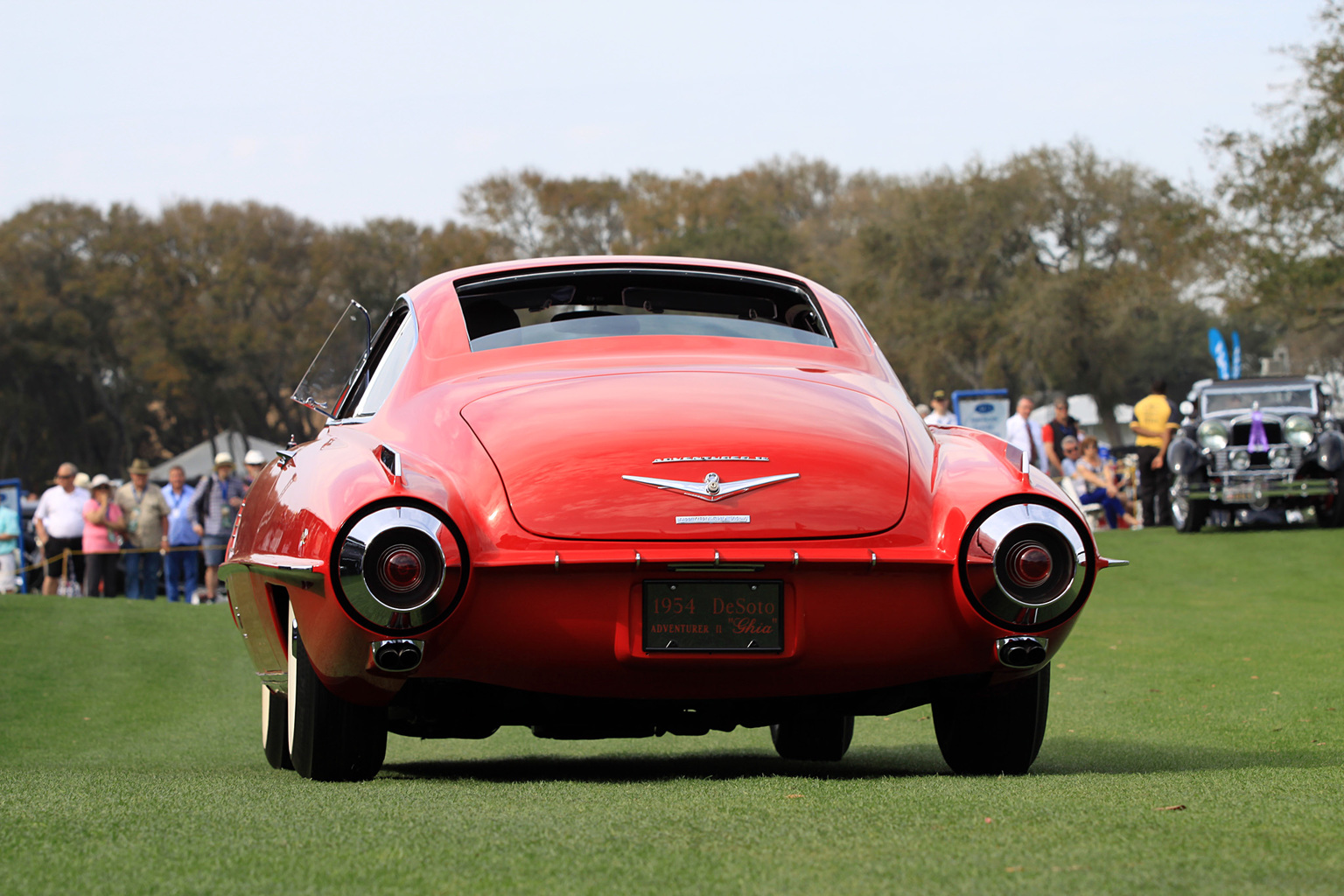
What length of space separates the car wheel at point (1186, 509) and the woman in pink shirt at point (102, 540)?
13.8 meters

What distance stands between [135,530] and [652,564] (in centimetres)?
1614

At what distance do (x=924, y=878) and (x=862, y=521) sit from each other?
1530 mm

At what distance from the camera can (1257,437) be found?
20688 mm

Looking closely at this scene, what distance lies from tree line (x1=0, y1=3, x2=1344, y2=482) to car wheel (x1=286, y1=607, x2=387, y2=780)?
4656 cm

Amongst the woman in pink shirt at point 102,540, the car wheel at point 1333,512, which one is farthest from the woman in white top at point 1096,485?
the woman in pink shirt at point 102,540

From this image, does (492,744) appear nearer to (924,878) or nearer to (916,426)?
(916,426)

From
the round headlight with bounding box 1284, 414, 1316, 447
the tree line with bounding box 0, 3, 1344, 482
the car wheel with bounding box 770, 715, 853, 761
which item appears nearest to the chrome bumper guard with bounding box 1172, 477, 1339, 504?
the round headlight with bounding box 1284, 414, 1316, 447

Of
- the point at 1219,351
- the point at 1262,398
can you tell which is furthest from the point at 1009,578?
the point at 1219,351

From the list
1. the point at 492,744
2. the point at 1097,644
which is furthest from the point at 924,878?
the point at 1097,644

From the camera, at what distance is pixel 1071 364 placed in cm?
5438

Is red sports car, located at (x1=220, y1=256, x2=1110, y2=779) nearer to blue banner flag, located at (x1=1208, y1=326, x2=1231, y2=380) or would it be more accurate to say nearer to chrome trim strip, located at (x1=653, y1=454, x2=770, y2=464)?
chrome trim strip, located at (x1=653, y1=454, x2=770, y2=464)

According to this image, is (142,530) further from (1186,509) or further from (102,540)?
(1186,509)

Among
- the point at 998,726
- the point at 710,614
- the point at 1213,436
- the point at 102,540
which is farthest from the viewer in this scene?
the point at 1213,436

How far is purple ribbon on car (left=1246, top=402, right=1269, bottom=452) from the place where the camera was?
814 inches
